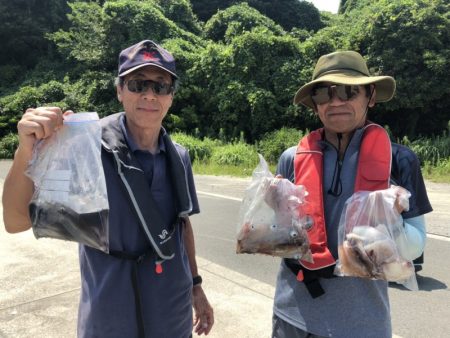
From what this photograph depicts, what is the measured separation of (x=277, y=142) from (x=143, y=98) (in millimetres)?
15954

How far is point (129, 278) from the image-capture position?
1.82 metres

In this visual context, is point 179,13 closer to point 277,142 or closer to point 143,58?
point 277,142

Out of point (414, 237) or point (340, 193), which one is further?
point (340, 193)

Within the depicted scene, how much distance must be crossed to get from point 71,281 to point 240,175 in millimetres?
10809

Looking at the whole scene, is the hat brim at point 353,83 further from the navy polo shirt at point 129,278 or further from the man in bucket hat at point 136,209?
the navy polo shirt at point 129,278

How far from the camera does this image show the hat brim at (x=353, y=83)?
6.33 ft

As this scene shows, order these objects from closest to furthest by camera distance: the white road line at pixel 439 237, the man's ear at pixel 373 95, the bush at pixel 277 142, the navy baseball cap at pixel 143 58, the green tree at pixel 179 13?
1. the navy baseball cap at pixel 143 58
2. the man's ear at pixel 373 95
3. the white road line at pixel 439 237
4. the bush at pixel 277 142
5. the green tree at pixel 179 13

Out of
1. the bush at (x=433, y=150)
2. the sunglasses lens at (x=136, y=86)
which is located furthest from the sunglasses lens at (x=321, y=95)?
the bush at (x=433, y=150)

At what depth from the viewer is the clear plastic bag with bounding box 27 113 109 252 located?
161 cm

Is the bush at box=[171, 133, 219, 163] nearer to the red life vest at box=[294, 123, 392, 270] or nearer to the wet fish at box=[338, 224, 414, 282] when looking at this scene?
the red life vest at box=[294, 123, 392, 270]

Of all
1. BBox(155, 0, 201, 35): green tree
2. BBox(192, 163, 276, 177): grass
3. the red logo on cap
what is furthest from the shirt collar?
BBox(155, 0, 201, 35): green tree

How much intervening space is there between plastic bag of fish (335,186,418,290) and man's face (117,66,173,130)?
100 cm

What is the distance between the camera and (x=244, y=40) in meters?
20.9

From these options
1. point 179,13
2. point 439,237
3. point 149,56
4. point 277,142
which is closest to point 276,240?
point 149,56
